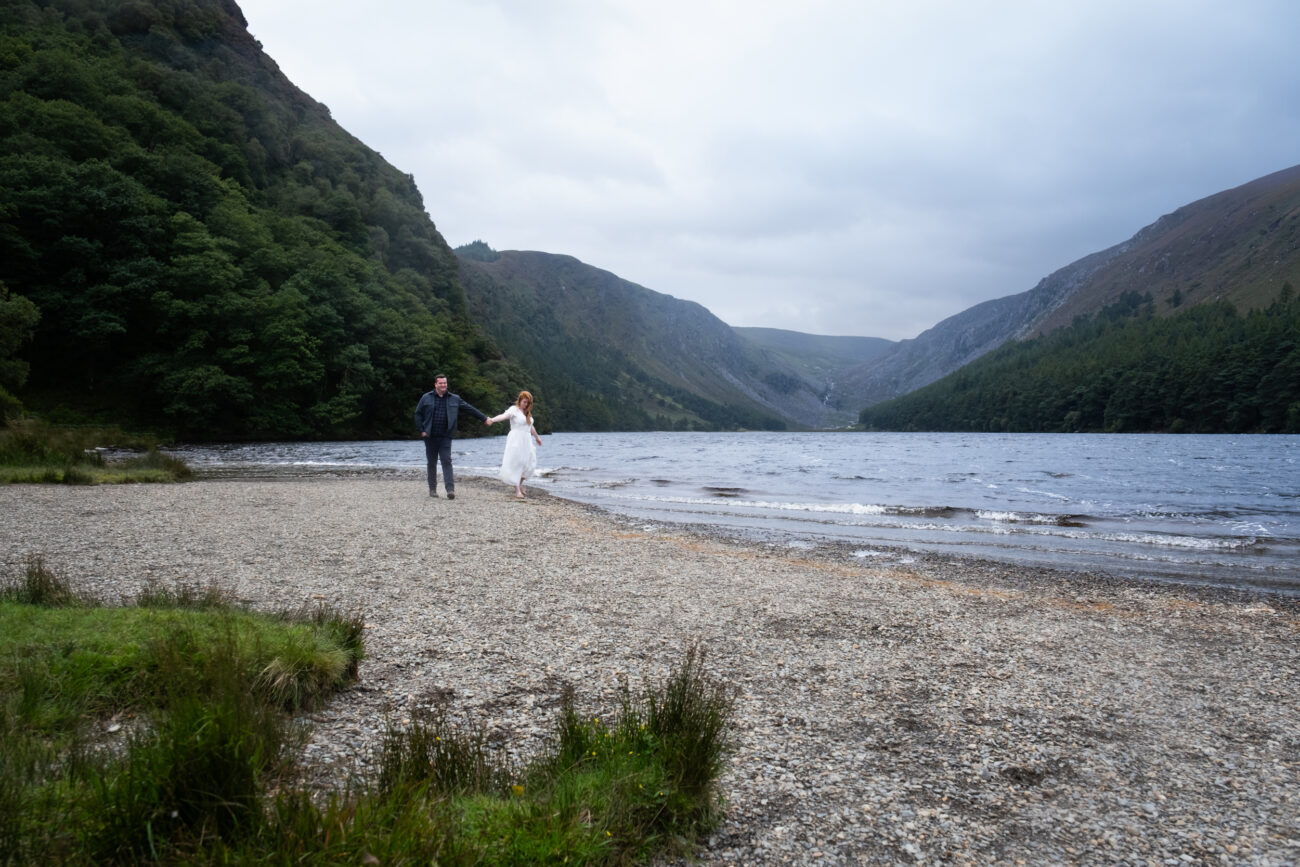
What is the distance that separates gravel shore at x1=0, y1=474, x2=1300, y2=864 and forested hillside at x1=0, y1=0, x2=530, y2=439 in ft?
119

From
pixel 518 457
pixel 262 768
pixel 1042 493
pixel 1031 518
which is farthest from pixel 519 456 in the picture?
pixel 1042 493

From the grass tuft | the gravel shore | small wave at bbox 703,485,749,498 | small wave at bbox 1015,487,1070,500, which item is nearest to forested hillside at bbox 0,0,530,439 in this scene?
small wave at bbox 703,485,749,498

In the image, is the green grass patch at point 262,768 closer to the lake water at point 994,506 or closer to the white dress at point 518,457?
the lake water at point 994,506

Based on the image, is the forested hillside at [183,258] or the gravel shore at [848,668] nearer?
the gravel shore at [848,668]

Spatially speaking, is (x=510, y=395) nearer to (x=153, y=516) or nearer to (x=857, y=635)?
(x=153, y=516)

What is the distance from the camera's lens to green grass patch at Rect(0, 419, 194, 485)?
1984cm

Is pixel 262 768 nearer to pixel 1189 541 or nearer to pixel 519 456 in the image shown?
pixel 519 456

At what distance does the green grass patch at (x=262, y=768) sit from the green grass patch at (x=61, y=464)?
18.0 meters

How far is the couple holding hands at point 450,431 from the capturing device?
64.8ft

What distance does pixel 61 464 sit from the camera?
21.8m

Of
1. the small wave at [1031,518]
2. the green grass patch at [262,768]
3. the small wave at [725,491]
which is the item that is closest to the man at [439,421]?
the small wave at [725,491]

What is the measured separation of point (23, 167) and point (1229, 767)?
2932 inches

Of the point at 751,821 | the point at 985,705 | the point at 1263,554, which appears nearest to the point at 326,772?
the point at 751,821

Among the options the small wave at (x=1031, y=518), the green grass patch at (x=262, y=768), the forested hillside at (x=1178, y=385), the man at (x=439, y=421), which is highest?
the forested hillside at (x=1178, y=385)
